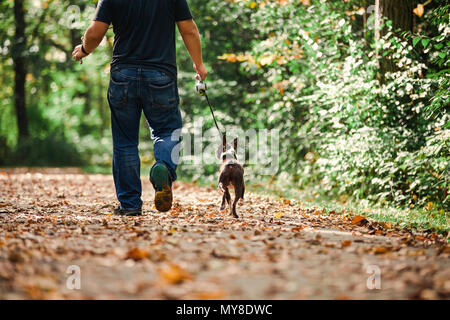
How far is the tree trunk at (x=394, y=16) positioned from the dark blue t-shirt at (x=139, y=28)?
3.49m

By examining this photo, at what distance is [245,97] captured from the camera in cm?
1074

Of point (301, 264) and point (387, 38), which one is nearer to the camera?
point (301, 264)

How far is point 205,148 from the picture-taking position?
37.0 feet

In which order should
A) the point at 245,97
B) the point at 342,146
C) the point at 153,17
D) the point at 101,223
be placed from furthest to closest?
1. the point at 245,97
2. the point at 342,146
3. the point at 153,17
4. the point at 101,223

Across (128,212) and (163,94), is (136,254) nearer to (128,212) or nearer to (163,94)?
(128,212)

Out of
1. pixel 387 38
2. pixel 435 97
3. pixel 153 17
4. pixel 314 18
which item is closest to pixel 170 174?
pixel 153 17

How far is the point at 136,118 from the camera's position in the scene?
471cm

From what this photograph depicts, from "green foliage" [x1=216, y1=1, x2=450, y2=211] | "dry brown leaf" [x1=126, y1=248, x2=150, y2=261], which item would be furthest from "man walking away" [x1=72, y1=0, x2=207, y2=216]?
"green foliage" [x1=216, y1=1, x2=450, y2=211]

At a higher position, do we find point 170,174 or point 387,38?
point 387,38

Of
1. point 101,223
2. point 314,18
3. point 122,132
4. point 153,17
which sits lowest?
point 101,223

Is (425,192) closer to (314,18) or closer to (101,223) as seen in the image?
(314,18)

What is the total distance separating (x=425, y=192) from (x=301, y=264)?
4.01 metres

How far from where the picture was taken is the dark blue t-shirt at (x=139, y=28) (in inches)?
177
